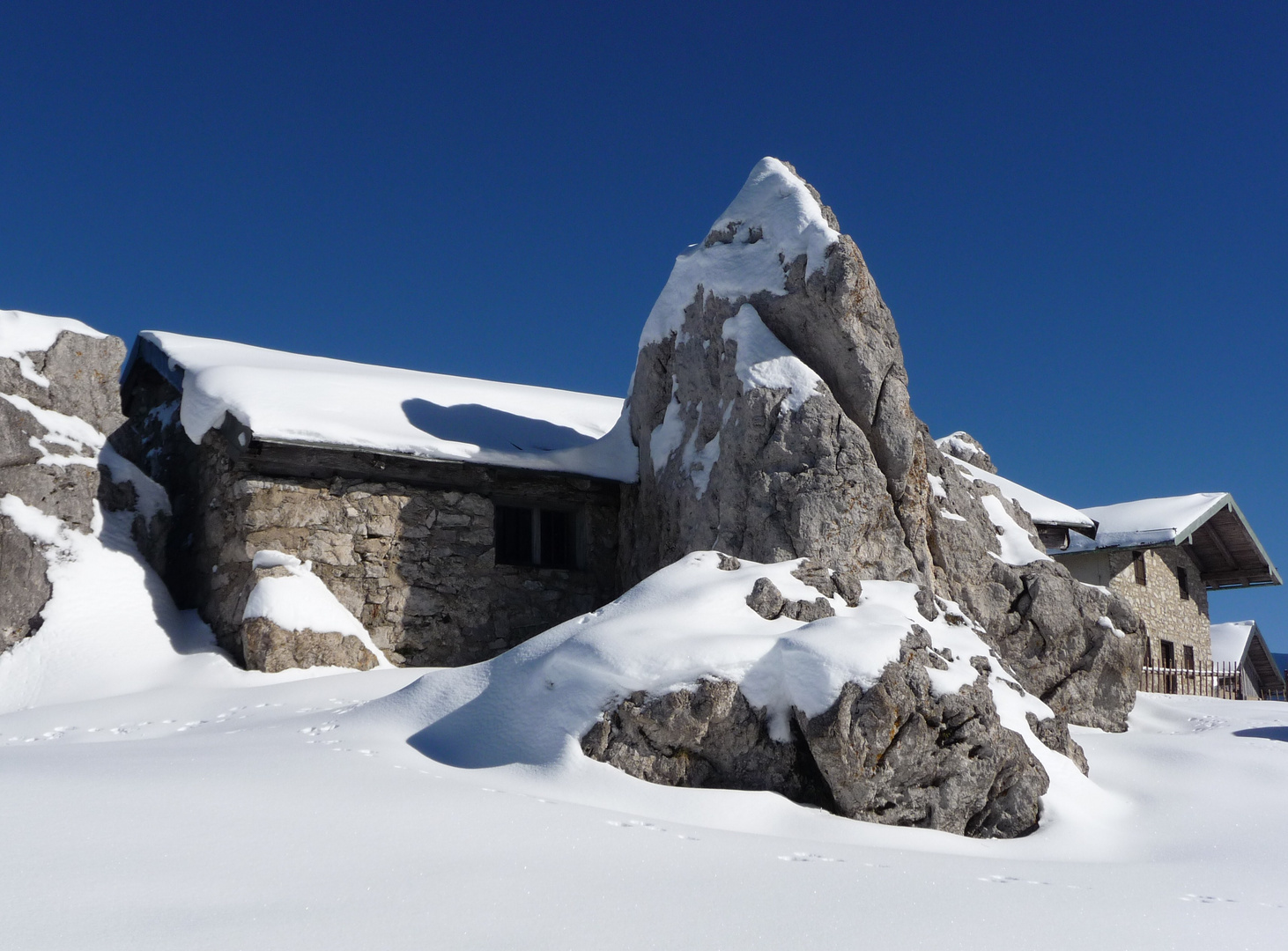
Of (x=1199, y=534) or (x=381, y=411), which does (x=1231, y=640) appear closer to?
(x=1199, y=534)

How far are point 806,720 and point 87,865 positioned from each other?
3.25 m

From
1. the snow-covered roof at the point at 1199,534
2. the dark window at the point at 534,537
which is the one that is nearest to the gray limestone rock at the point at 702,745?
the dark window at the point at 534,537

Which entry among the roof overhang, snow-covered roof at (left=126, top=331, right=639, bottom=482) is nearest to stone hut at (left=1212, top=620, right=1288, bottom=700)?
the roof overhang

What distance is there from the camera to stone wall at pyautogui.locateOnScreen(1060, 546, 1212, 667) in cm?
1936

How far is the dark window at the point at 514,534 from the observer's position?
10.5 m

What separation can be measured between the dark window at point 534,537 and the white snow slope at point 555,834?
3.15 meters

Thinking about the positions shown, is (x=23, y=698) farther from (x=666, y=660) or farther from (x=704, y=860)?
(x=704, y=860)

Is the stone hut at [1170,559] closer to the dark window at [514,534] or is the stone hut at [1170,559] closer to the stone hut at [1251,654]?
the stone hut at [1251,654]

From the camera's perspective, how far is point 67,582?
8.62 metres

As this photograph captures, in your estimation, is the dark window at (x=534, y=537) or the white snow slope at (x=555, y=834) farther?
the dark window at (x=534, y=537)

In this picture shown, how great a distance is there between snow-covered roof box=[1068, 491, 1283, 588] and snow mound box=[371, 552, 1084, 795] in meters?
14.1

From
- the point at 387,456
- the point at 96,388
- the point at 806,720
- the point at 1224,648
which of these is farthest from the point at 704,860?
the point at 1224,648

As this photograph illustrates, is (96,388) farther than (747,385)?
Yes

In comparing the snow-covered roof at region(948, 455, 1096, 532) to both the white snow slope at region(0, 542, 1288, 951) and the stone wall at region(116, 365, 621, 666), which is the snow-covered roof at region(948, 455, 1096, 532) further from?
the white snow slope at region(0, 542, 1288, 951)
